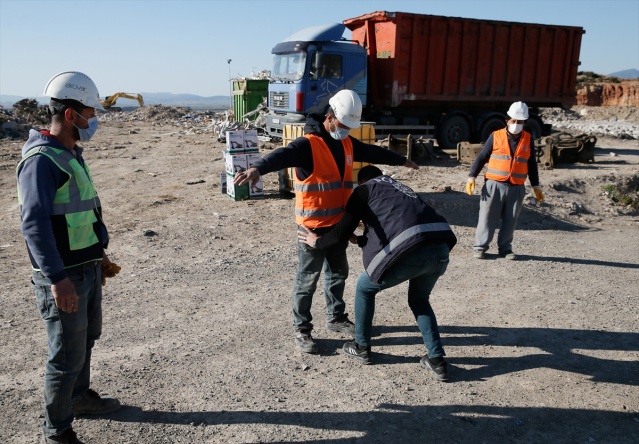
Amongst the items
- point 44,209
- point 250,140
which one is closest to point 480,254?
point 250,140

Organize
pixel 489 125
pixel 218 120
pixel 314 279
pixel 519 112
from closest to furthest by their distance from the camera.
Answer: pixel 314 279 → pixel 519 112 → pixel 489 125 → pixel 218 120

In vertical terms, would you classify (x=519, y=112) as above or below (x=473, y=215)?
above

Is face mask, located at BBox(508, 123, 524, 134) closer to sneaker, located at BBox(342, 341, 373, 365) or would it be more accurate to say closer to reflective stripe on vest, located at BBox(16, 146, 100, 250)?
sneaker, located at BBox(342, 341, 373, 365)

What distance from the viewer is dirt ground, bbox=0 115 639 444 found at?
11.7 ft

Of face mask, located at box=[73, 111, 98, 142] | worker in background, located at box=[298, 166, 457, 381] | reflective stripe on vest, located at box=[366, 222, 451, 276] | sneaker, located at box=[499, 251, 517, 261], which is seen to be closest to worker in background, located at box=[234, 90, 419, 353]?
worker in background, located at box=[298, 166, 457, 381]

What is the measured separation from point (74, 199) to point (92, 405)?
1.30 metres

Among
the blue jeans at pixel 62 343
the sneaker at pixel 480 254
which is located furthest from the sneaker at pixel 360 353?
the sneaker at pixel 480 254

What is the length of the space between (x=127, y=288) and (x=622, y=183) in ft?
33.1

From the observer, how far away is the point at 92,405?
355cm

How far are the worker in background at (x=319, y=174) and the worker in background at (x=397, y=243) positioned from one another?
249mm

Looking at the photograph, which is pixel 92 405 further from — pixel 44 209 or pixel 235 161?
pixel 235 161

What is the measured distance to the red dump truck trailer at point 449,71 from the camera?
14.8 m

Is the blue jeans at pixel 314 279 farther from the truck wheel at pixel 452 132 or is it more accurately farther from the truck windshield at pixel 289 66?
the truck wheel at pixel 452 132

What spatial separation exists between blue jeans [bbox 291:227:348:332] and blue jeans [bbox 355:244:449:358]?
1.44 ft
